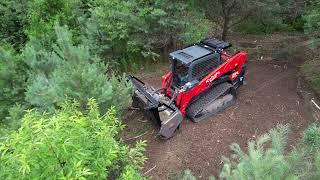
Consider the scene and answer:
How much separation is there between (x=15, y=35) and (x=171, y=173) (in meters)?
11.4

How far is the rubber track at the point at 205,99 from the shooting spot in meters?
9.80

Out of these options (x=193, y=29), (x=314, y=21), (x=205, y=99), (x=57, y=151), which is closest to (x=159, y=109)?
(x=205, y=99)

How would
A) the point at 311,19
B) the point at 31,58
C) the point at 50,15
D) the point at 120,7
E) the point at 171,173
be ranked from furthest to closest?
the point at 50,15
the point at 120,7
the point at 31,58
the point at 311,19
the point at 171,173

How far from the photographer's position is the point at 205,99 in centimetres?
998

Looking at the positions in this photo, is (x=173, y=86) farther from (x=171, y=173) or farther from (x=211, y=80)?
(x=171, y=173)

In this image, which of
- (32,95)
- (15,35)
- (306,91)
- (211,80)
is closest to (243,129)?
(211,80)

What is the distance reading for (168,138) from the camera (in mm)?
9367

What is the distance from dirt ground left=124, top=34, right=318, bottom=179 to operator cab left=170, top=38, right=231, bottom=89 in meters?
1.29

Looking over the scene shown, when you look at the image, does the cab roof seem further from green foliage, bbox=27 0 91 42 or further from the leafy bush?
green foliage, bbox=27 0 91 42

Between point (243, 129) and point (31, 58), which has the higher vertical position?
point (31, 58)

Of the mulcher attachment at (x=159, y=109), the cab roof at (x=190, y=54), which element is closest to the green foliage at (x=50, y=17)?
the mulcher attachment at (x=159, y=109)

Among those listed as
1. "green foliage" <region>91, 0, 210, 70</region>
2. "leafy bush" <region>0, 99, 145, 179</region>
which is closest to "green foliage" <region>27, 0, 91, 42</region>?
"green foliage" <region>91, 0, 210, 70</region>

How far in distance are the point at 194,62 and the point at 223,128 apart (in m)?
2.09

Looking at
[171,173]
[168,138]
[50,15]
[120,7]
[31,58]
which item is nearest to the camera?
[171,173]
